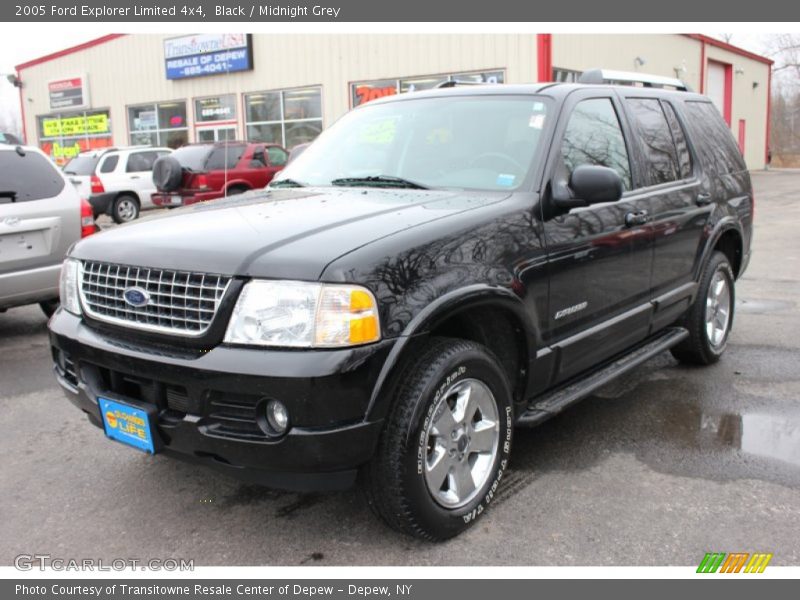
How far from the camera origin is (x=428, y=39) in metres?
20.1

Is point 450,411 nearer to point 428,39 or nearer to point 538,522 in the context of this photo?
→ point 538,522

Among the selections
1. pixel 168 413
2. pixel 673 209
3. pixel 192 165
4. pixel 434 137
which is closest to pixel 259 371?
pixel 168 413

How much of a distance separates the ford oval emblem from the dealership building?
16829 millimetres

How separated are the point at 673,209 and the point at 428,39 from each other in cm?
1673

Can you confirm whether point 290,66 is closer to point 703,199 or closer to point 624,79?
point 624,79

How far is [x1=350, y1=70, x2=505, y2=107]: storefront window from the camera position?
63.3ft

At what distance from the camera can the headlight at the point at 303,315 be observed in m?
2.68

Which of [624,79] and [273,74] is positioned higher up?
[273,74]

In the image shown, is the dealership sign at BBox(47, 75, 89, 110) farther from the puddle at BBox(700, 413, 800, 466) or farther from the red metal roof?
the puddle at BBox(700, 413, 800, 466)

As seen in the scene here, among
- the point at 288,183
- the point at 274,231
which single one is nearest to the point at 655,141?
the point at 288,183

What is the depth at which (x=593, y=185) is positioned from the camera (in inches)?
138

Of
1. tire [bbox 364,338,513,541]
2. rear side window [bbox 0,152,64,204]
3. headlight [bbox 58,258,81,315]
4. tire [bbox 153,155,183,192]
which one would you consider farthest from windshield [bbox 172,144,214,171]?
tire [bbox 364,338,513,541]

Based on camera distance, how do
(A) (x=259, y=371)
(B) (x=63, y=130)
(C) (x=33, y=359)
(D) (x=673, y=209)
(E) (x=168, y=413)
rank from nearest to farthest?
(A) (x=259, y=371) → (E) (x=168, y=413) → (D) (x=673, y=209) → (C) (x=33, y=359) → (B) (x=63, y=130)

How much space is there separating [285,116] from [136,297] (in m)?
21.4
